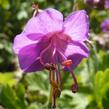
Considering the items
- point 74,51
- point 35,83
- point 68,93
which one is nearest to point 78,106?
point 68,93

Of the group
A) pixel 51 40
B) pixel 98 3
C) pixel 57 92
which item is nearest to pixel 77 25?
pixel 51 40

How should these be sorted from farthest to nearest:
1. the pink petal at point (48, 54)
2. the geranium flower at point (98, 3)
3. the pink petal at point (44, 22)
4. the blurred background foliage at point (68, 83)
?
the geranium flower at point (98, 3)
the blurred background foliage at point (68, 83)
the pink petal at point (48, 54)
the pink petal at point (44, 22)

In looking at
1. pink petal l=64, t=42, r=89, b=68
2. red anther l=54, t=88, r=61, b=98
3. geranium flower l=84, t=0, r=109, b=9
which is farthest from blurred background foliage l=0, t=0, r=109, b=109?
red anther l=54, t=88, r=61, b=98

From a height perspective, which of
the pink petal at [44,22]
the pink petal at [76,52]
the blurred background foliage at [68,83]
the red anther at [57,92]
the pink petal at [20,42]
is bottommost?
the blurred background foliage at [68,83]

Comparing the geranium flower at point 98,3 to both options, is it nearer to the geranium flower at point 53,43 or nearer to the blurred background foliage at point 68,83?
the blurred background foliage at point 68,83

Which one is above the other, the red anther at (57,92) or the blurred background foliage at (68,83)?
the red anther at (57,92)

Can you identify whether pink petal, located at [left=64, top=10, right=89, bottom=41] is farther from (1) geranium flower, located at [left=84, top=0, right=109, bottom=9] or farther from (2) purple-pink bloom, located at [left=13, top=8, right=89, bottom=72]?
(1) geranium flower, located at [left=84, top=0, right=109, bottom=9]

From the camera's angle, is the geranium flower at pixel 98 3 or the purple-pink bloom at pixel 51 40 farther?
the geranium flower at pixel 98 3

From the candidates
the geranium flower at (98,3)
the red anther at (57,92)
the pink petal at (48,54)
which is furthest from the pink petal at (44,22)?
the geranium flower at (98,3)
